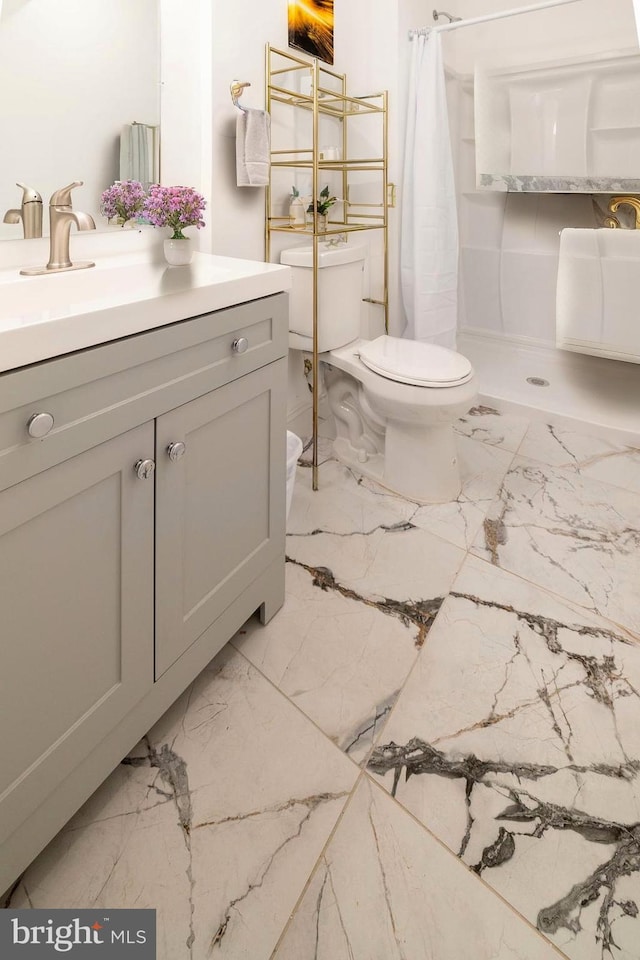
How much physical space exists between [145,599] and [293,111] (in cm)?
202

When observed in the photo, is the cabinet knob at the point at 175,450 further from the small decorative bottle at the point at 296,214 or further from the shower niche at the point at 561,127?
the shower niche at the point at 561,127

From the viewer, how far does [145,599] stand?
1073 millimetres

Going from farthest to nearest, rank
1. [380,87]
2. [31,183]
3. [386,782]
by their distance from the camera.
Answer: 1. [380,87]
2. [31,183]
3. [386,782]

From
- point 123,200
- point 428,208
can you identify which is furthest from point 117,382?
point 428,208

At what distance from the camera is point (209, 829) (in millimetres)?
1089

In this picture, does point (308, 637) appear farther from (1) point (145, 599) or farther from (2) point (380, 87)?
(2) point (380, 87)

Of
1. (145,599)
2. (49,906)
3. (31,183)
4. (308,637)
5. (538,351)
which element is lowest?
(49,906)

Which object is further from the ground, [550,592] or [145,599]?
[145,599]

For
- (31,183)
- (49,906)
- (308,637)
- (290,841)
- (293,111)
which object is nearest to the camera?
(49,906)

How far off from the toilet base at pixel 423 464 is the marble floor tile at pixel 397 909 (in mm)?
1309

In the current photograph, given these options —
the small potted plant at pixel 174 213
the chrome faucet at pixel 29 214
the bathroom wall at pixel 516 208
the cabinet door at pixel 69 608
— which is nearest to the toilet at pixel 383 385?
the small potted plant at pixel 174 213

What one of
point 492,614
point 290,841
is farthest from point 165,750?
point 492,614

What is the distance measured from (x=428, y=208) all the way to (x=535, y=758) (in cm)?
227

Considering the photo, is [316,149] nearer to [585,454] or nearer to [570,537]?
[570,537]
